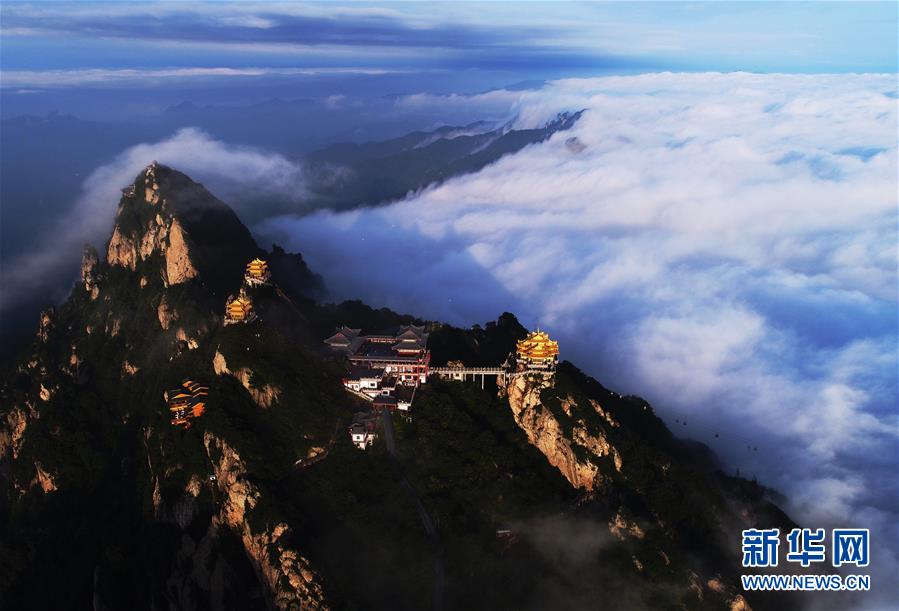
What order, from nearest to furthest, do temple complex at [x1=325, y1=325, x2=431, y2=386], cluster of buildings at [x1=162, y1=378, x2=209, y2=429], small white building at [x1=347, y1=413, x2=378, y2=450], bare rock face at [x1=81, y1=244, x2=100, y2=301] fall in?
1. small white building at [x1=347, y1=413, x2=378, y2=450]
2. cluster of buildings at [x1=162, y1=378, x2=209, y2=429]
3. temple complex at [x1=325, y1=325, x2=431, y2=386]
4. bare rock face at [x1=81, y1=244, x2=100, y2=301]

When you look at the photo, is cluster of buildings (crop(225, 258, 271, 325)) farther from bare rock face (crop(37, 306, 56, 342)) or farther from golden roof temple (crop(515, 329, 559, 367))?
bare rock face (crop(37, 306, 56, 342))

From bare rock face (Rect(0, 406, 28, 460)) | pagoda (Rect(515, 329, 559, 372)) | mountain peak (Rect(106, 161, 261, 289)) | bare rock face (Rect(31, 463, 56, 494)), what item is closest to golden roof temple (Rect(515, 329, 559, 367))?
pagoda (Rect(515, 329, 559, 372))

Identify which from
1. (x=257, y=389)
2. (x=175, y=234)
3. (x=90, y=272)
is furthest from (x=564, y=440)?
(x=90, y=272)

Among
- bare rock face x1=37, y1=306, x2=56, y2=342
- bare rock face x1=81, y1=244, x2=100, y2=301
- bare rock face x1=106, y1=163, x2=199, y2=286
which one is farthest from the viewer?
bare rock face x1=81, y1=244, x2=100, y2=301

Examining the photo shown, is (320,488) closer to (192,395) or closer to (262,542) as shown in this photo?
(262,542)

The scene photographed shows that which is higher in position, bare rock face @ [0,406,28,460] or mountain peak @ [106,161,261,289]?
mountain peak @ [106,161,261,289]

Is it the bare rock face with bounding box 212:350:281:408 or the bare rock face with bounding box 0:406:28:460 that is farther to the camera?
the bare rock face with bounding box 0:406:28:460

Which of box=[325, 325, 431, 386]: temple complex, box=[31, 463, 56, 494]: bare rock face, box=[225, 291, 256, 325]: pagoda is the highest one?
box=[225, 291, 256, 325]: pagoda
